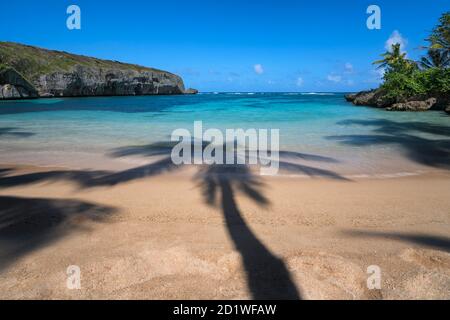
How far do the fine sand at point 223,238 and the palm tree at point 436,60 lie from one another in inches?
1877

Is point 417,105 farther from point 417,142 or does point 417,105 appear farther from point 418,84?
point 417,142

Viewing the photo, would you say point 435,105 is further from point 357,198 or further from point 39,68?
point 39,68

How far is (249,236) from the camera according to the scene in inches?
161

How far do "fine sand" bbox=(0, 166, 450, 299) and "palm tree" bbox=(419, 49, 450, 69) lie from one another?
156 feet

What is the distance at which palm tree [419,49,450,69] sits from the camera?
43.4m

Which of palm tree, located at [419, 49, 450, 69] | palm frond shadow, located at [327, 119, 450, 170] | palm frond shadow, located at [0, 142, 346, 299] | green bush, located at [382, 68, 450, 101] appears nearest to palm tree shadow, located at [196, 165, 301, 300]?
palm frond shadow, located at [0, 142, 346, 299]

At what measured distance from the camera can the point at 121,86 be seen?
102750mm

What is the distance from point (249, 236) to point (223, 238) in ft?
1.19

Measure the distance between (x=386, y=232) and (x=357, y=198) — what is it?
4.79ft

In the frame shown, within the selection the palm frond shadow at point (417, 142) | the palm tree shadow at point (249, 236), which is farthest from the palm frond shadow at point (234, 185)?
the palm frond shadow at point (417, 142)

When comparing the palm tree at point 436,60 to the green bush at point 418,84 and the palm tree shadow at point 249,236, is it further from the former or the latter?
the palm tree shadow at point 249,236

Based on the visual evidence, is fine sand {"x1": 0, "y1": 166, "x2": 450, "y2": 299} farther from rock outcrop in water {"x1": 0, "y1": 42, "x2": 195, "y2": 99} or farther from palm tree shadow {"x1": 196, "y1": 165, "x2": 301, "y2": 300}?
rock outcrop in water {"x1": 0, "y1": 42, "x2": 195, "y2": 99}

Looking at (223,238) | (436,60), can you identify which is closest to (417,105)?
(436,60)

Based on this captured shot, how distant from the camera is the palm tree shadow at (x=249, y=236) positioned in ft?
9.59
